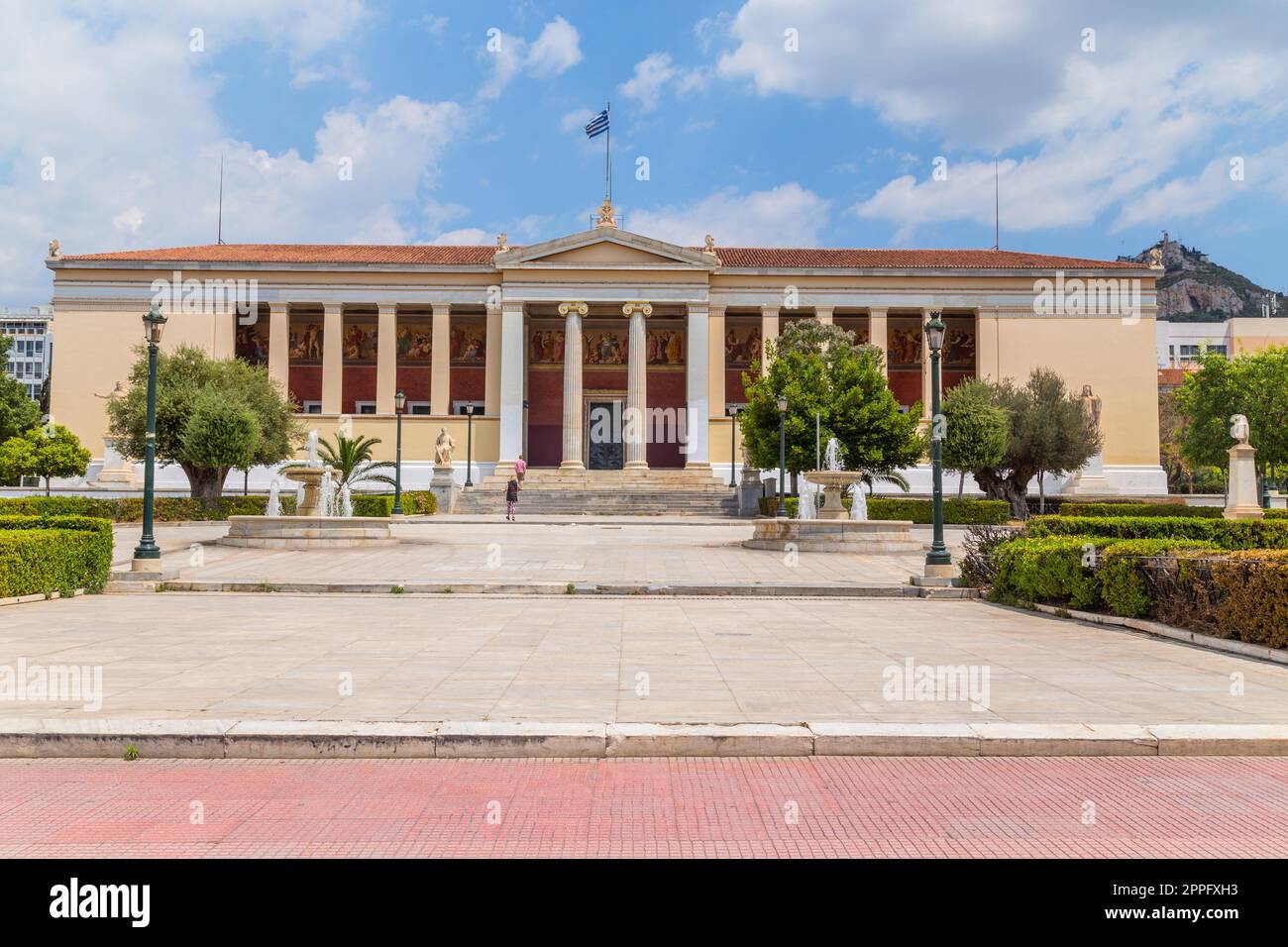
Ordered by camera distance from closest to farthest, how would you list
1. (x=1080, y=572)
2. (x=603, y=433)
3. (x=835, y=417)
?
(x=1080, y=572)
(x=835, y=417)
(x=603, y=433)

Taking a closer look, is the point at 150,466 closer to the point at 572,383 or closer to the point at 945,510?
the point at 945,510

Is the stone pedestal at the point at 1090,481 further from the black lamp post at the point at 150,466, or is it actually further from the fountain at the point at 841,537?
the black lamp post at the point at 150,466

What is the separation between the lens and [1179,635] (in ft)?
33.3

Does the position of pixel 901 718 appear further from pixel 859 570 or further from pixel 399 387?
pixel 399 387

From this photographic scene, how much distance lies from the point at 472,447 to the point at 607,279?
11.6 meters

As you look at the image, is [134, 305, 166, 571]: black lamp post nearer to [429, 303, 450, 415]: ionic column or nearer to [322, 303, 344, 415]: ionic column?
[429, 303, 450, 415]: ionic column

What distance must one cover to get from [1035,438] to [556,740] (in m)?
38.5

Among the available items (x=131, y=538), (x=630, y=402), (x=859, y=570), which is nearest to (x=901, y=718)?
(x=859, y=570)

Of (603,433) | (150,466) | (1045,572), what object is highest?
(603,433)

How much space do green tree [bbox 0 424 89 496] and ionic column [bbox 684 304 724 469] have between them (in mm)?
28959

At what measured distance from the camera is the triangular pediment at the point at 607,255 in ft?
160

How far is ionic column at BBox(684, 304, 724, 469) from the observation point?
49.2m

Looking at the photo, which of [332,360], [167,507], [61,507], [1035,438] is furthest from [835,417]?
[332,360]

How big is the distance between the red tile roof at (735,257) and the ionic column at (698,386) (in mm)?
3940
